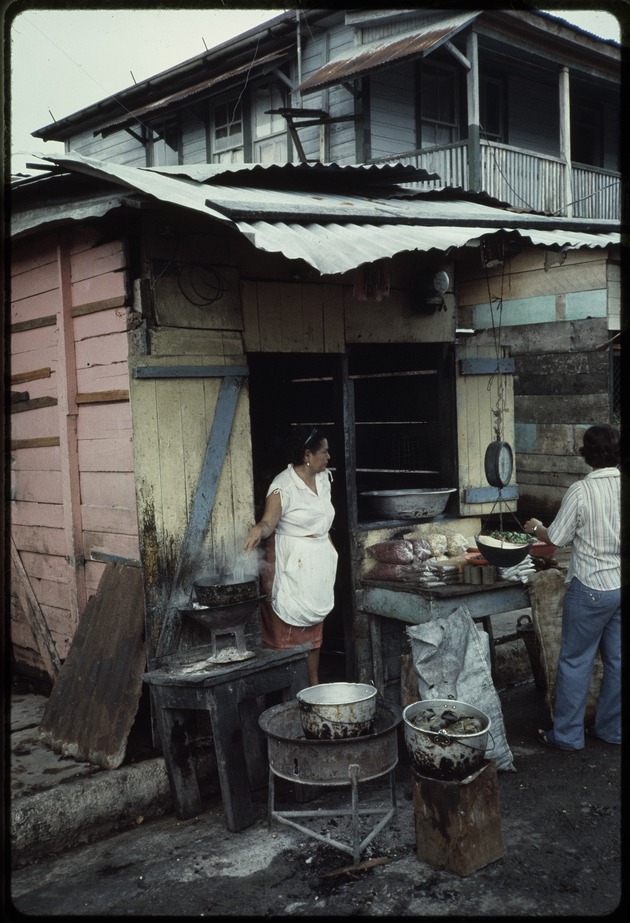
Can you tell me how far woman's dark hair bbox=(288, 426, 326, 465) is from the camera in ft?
18.7

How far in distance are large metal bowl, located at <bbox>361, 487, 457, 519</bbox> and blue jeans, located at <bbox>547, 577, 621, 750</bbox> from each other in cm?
136

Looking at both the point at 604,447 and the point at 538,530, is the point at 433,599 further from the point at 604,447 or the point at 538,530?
the point at 604,447

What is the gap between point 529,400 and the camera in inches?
316

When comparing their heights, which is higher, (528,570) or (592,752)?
(528,570)

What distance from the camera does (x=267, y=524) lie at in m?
5.58

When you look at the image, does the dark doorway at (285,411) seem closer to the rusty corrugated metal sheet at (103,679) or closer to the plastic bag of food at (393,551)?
the plastic bag of food at (393,551)

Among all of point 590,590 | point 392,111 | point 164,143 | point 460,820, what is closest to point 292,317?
point 590,590

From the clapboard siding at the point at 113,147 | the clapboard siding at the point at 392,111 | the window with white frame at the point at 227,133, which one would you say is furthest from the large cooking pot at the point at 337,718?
the clapboard siding at the point at 113,147

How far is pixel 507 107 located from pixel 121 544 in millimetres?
11758

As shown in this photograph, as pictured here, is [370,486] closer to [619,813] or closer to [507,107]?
[619,813]

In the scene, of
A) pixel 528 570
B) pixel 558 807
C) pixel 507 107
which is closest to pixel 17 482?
pixel 528 570

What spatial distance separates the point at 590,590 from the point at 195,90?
11.1 metres

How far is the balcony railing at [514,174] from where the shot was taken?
11.6 metres

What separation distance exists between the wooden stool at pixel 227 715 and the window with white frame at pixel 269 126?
10.7 metres
